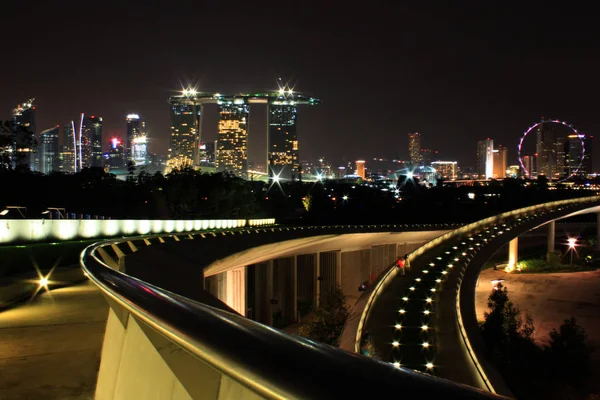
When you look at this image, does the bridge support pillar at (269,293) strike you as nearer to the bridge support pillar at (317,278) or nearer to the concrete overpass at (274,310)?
the concrete overpass at (274,310)

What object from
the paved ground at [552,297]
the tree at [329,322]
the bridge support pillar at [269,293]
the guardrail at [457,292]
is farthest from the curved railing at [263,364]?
the bridge support pillar at [269,293]

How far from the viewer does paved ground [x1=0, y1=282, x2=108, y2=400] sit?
17.1 ft

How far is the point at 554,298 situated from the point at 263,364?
145 feet

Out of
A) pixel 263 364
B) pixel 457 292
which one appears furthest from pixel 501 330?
pixel 263 364

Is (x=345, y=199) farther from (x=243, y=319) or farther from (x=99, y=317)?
(x=243, y=319)

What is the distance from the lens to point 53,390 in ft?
16.8

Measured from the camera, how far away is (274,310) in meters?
39.7

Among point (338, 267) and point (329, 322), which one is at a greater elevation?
point (329, 322)

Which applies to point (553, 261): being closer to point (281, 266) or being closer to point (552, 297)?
point (552, 297)

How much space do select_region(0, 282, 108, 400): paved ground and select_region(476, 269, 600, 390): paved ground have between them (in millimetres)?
19884

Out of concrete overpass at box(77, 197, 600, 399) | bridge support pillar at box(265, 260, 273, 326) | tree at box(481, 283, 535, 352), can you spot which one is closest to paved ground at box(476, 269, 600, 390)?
tree at box(481, 283, 535, 352)

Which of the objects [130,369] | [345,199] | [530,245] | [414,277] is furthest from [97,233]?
[345,199]

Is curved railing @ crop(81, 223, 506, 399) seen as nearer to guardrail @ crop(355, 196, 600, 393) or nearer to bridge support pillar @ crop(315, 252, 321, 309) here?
guardrail @ crop(355, 196, 600, 393)

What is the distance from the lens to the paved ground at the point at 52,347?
5223 mm
